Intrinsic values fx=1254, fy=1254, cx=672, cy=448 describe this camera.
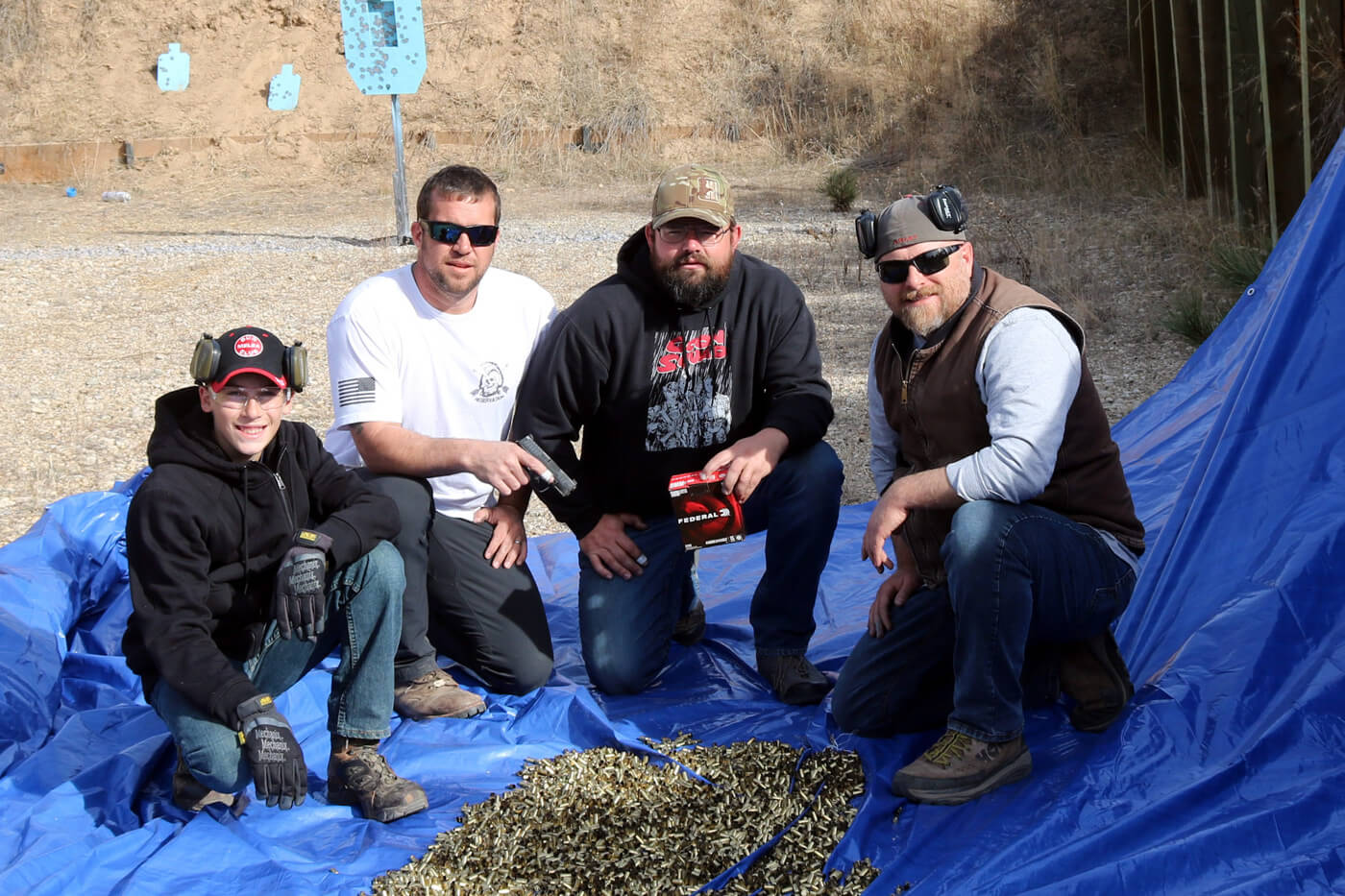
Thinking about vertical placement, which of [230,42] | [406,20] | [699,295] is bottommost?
[699,295]

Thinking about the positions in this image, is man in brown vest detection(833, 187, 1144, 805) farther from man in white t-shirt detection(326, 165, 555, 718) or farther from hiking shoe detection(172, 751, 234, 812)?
hiking shoe detection(172, 751, 234, 812)

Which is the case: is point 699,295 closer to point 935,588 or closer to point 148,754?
point 935,588

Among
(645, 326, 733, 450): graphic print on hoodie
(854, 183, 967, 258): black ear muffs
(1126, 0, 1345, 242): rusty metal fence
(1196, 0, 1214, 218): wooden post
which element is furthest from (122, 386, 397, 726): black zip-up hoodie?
(1196, 0, 1214, 218): wooden post

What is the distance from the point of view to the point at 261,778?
270cm

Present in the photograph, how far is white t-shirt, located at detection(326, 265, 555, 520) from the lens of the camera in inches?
143

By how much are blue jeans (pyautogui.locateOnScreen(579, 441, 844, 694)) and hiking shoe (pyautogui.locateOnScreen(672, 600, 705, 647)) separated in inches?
7.9

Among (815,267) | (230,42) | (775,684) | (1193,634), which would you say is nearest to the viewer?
(1193,634)

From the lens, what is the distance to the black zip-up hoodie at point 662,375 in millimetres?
3650

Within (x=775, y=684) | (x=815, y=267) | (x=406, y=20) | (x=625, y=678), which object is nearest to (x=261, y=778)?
(x=625, y=678)

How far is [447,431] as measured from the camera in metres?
3.72

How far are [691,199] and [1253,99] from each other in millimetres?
6138

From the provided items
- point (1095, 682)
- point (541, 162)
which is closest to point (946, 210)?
point (1095, 682)

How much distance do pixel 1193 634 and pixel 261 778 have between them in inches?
84.4

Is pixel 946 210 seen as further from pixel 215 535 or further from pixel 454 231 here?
pixel 215 535
